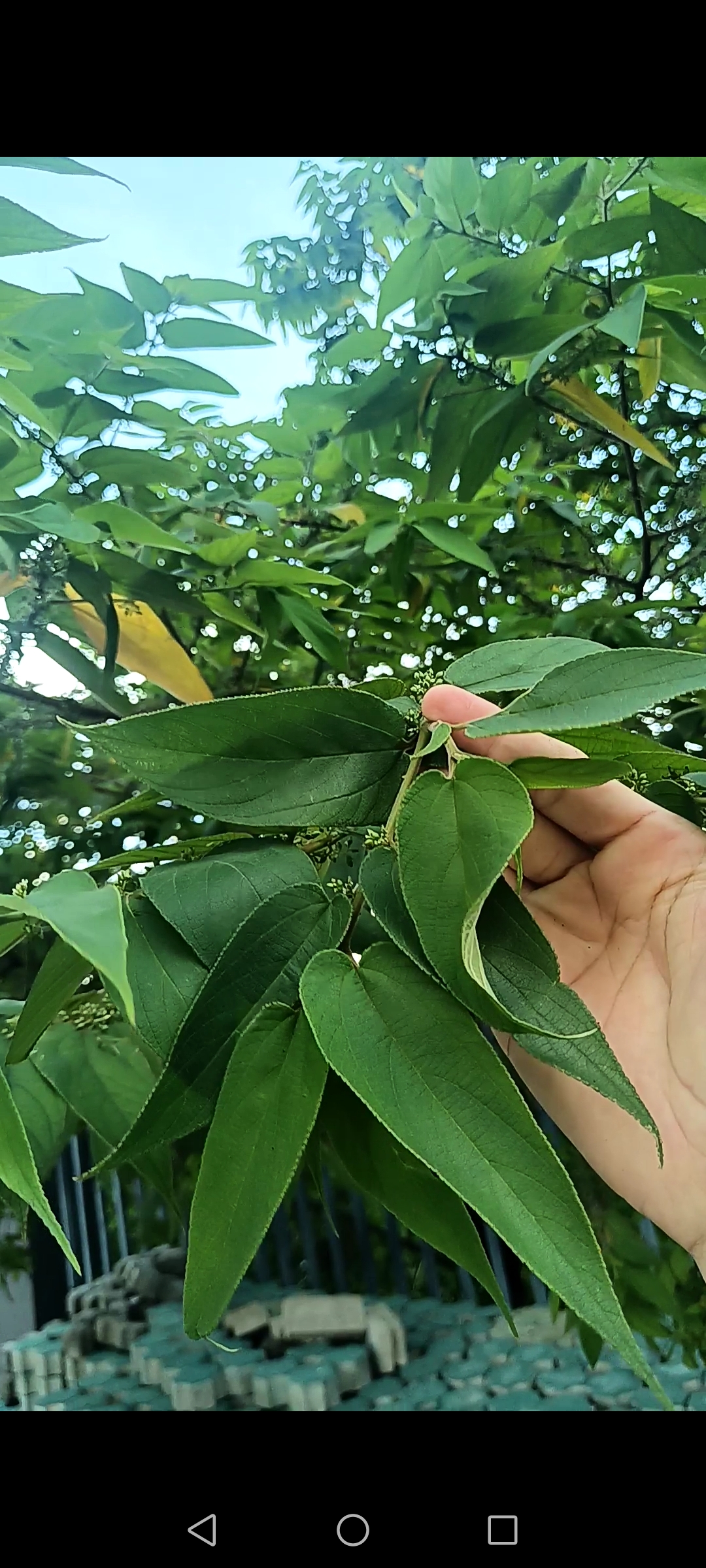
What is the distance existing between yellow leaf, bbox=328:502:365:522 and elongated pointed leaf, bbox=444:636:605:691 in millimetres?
275

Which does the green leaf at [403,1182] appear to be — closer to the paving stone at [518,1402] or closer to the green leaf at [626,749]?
the green leaf at [626,749]

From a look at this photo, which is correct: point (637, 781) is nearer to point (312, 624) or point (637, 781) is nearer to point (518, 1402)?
point (312, 624)

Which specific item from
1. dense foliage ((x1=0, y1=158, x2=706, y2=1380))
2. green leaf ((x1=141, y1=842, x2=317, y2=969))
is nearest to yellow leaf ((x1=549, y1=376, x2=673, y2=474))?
dense foliage ((x1=0, y1=158, x2=706, y2=1380))

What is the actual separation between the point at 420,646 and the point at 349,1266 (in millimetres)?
334

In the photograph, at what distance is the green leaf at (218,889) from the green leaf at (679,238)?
325 mm

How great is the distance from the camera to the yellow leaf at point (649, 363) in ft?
1.38

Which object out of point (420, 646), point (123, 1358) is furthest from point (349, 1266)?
point (420, 646)

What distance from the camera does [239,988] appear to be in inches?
7.1

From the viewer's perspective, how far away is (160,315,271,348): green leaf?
1.35 ft

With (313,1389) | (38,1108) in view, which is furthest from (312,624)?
(313,1389)

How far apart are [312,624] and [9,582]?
13 cm

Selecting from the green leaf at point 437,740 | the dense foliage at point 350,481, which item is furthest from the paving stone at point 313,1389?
the green leaf at point 437,740

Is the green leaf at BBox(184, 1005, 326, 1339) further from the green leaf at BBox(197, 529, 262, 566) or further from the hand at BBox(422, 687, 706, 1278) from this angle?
the green leaf at BBox(197, 529, 262, 566)
